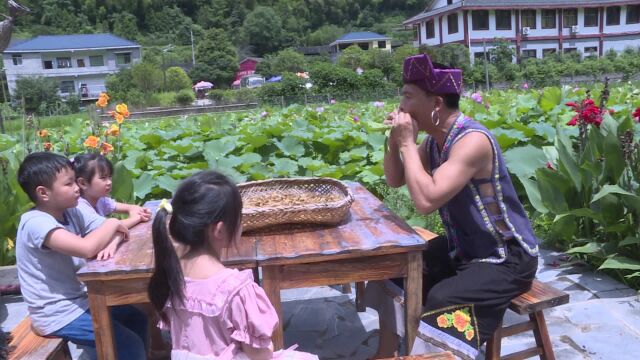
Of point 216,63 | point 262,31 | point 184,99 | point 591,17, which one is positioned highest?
point 262,31

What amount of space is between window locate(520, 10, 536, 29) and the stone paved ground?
36.5 m

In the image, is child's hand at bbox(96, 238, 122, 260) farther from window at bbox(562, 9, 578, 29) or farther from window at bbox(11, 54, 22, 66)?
window at bbox(11, 54, 22, 66)

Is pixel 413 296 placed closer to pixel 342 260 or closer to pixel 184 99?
pixel 342 260

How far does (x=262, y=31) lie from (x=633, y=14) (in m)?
48.7

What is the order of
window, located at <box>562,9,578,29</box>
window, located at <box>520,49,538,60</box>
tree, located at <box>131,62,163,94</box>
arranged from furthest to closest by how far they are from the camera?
tree, located at <box>131,62,163,94</box>, window, located at <box>562,9,578,29</box>, window, located at <box>520,49,538,60</box>

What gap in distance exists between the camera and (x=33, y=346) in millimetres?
2027

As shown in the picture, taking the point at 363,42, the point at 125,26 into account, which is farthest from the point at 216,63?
the point at 125,26

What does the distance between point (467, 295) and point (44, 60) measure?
2318 inches

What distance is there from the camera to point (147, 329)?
8.30ft

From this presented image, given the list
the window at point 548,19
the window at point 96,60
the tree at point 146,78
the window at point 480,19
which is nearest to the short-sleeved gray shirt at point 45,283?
the window at point 480,19

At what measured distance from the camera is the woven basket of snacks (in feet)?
7.27

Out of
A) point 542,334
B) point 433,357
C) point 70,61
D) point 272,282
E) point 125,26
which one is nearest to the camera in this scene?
point 433,357

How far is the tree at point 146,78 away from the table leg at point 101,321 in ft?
142

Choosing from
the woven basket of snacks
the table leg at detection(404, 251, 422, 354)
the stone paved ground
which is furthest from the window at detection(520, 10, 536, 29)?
the table leg at detection(404, 251, 422, 354)
